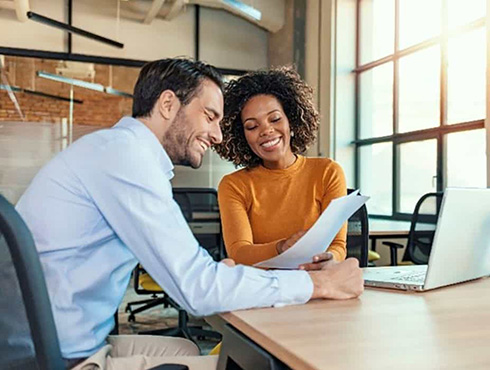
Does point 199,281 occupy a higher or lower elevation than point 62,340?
higher

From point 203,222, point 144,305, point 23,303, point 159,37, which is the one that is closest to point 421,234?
point 203,222

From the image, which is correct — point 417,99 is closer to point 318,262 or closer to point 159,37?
point 159,37

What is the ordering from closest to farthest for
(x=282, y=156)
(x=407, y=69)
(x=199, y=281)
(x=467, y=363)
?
(x=467, y=363), (x=199, y=281), (x=282, y=156), (x=407, y=69)

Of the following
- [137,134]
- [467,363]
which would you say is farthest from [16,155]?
[467,363]

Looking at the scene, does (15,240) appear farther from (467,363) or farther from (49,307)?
(467,363)

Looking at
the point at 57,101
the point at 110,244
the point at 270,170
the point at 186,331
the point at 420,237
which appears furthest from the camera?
the point at 57,101

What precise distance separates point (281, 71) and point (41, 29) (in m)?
4.85

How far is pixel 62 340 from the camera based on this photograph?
3.27ft

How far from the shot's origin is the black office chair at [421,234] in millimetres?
3557

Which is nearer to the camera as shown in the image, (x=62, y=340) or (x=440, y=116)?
(x=62, y=340)

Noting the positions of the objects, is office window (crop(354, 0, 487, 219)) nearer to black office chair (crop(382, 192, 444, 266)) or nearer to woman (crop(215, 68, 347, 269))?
black office chair (crop(382, 192, 444, 266))

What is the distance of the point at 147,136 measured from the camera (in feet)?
3.85

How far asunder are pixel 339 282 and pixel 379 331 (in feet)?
0.86

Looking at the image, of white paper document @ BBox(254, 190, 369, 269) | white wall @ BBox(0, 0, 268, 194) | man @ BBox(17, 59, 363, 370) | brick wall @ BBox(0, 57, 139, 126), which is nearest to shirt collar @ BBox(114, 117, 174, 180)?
man @ BBox(17, 59, 363, 370)
